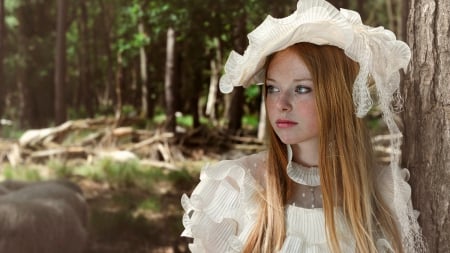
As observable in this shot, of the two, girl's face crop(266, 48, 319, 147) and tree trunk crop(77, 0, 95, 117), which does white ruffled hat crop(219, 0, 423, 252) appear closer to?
girl's face crop(266, 48, 319, 147)

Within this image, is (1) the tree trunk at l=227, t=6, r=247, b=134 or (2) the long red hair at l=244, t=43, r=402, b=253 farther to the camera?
(1) the tree trunk at l=227, t=6, r=247, b=134

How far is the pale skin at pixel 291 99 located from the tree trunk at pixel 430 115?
0.32 meters

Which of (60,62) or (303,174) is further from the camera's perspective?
(60,62)

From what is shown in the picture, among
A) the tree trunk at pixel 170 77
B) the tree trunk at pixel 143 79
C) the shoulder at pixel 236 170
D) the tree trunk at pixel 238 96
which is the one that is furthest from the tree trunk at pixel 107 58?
the shoulder at pixel 236 170

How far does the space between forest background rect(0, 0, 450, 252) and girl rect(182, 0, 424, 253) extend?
899 millimetres

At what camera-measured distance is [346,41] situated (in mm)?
1241

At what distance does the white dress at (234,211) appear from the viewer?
1328 mm

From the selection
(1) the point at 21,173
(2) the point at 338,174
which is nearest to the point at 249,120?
(1) the point at 21,173

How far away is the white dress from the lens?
4.36 ft

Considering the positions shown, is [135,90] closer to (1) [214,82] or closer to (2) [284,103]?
(1) [214,82]

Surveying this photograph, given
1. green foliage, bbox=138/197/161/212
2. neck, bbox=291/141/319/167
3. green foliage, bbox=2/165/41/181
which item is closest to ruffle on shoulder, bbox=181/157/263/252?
neck, bbox=291/141/319/167

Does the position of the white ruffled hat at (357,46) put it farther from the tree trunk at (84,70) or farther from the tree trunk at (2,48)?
the tree trunk at (2,48)

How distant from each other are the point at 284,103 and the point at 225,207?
0.30m

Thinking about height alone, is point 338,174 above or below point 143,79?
below
